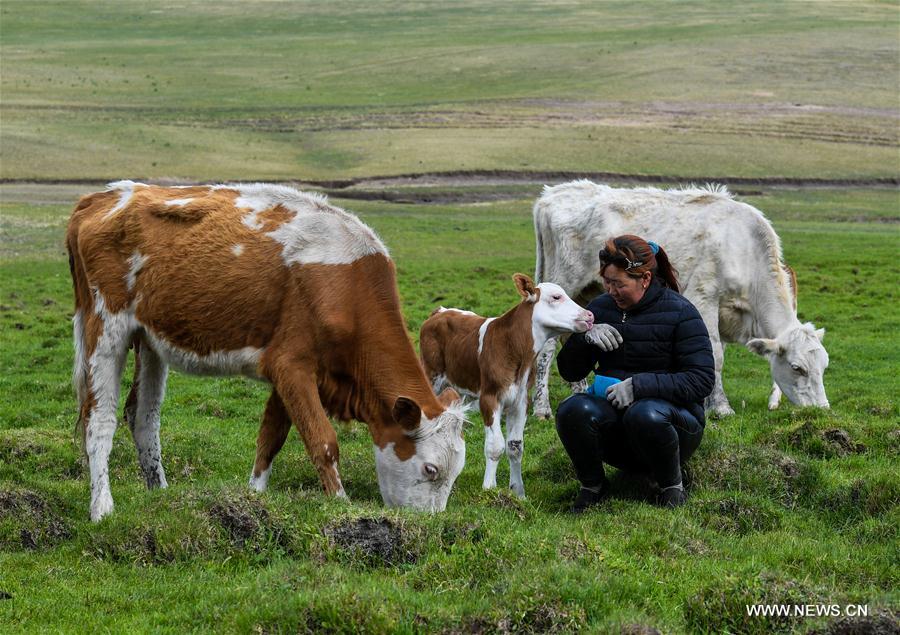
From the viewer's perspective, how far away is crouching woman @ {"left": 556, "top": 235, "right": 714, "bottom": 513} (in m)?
8.75

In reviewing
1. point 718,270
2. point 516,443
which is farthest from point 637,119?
point 516,443

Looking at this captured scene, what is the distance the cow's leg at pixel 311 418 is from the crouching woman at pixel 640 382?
1884mm

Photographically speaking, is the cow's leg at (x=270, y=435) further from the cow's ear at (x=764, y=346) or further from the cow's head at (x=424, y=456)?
the cow's ear at (x=764, y=346)

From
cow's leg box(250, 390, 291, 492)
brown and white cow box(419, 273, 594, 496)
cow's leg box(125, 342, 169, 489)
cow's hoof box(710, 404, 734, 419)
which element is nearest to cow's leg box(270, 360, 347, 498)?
cow's leg box(250, 390, 291, 492)

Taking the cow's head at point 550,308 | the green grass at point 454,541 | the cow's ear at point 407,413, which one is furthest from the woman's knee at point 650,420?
the cow's ear at point 407,413

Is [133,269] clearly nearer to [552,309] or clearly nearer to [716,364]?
[552,309]

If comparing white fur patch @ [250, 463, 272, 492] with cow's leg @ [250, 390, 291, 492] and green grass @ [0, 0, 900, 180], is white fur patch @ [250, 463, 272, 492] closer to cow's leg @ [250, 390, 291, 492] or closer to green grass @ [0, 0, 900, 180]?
cow's leg @ [250, 390, 291, 492]

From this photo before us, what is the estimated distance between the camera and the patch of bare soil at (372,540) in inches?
281

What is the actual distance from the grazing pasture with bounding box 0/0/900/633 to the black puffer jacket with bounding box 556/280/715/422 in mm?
927

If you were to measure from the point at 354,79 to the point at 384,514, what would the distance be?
85208 mm

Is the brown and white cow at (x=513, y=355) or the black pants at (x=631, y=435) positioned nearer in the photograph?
the black pants at (x=631, y=435)

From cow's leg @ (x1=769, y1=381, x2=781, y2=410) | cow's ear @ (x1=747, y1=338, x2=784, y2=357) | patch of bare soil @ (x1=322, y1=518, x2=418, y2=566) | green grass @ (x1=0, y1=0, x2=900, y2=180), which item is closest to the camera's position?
patch of bare soil @ (x1=322, y1=518, x2=418, y2=566)

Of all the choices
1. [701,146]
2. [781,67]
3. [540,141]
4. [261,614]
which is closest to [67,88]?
[540,141]

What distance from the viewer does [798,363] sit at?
13805 mm
